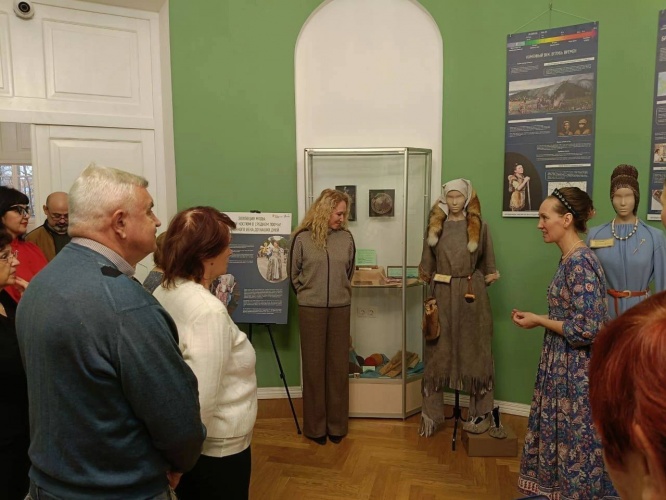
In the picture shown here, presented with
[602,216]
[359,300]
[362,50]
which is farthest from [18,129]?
[602,216]

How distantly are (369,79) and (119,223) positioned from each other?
2965mm

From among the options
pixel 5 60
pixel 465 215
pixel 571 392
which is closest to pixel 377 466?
pixel 571 392

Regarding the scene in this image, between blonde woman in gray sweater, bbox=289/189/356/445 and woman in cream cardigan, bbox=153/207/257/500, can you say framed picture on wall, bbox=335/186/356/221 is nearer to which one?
blonde woman in gray sweater, bbox=289/189/356/445

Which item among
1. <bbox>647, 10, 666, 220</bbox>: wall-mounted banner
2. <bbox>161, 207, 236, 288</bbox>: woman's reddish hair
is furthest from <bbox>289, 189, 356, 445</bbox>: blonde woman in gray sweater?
<bbox>647, 10, 666, 220</bbox>: wall-mounted banner

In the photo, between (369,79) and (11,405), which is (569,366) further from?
(369,79)

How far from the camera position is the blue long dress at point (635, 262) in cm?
268

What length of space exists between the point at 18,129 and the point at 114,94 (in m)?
1.37

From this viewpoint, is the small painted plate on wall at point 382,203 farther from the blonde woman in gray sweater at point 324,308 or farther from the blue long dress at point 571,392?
the blue long dress at point 571,392

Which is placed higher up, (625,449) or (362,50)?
(362,50)

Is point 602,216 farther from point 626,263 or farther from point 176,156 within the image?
point 176,156

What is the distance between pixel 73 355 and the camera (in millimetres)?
1022

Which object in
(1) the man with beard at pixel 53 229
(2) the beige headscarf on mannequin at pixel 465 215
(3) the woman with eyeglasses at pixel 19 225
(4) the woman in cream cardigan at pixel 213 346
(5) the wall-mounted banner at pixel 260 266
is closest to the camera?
(4) the woman in cream cardigan at pixel 213 346

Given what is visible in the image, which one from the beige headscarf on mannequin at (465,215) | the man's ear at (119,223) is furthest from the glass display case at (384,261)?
the man's ear at (119,223)

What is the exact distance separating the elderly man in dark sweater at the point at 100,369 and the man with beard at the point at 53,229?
2.18m
